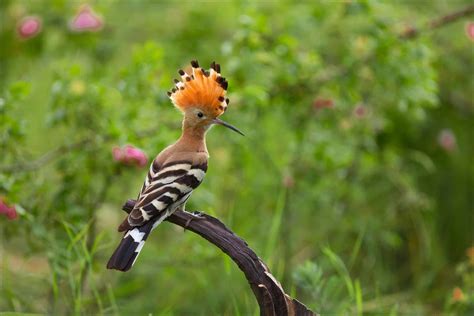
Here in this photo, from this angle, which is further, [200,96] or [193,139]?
[193,139]

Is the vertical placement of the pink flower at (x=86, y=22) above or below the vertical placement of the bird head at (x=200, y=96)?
above

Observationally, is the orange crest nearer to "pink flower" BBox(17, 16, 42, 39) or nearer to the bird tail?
the bird tail

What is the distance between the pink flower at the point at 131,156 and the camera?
4.29 meters

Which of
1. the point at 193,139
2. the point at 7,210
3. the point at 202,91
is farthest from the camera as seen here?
the point at 7,210

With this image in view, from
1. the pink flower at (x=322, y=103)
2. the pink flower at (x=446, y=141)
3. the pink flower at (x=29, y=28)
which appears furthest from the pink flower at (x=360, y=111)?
the pink flower at (x=29, y=28)

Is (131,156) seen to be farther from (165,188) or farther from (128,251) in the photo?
(128,251)

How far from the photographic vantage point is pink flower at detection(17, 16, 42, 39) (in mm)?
5491

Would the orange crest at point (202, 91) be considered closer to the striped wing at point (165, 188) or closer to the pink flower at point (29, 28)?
the striped wing at point (165, 188)

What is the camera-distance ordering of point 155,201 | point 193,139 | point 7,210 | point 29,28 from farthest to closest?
point 29,28
point 7,210
point 193,139
point 155,201

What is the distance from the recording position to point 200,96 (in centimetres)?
315

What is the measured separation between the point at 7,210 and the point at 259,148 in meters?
1.95

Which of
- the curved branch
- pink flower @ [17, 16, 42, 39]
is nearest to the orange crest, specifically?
the curved branch

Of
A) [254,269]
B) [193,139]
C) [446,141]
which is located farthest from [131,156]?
[446,141]

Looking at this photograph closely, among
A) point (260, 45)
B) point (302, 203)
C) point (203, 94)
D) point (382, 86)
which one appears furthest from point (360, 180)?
point (203, 94)
